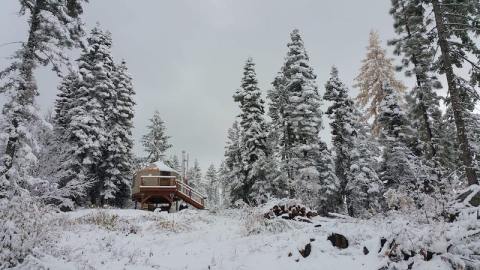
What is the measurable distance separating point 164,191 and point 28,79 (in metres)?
15.7

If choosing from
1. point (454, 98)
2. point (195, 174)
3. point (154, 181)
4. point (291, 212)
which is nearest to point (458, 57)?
point (454, 98)

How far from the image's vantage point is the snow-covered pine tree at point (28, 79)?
14.5 m

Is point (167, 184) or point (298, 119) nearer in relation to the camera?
point (298, 119)

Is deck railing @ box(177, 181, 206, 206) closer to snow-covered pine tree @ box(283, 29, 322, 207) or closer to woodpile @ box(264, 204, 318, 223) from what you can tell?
snow-covered pine tree @ box(283, 29, 322, 207)

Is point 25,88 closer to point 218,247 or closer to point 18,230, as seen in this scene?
point 18,230

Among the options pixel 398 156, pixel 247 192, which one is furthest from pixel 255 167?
pixel 398 156

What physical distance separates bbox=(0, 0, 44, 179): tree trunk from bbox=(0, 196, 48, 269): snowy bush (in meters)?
6.78

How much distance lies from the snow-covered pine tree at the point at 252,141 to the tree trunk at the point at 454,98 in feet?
55.9

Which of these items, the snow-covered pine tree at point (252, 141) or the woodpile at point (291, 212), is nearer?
the woodpile at point (291, 212)

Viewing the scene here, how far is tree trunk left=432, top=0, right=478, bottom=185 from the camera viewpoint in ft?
48.3

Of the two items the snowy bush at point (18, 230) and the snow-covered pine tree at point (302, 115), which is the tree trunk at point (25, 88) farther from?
the snow-covered pine tree at point (302, 115)

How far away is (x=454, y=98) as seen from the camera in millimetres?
15047

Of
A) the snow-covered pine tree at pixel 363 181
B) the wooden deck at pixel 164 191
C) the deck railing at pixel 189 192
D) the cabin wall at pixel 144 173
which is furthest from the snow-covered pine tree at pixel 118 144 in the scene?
the snow-covered pine tree at pixel 363 181

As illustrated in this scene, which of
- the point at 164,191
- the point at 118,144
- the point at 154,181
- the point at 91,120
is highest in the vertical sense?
the point at 91,120
